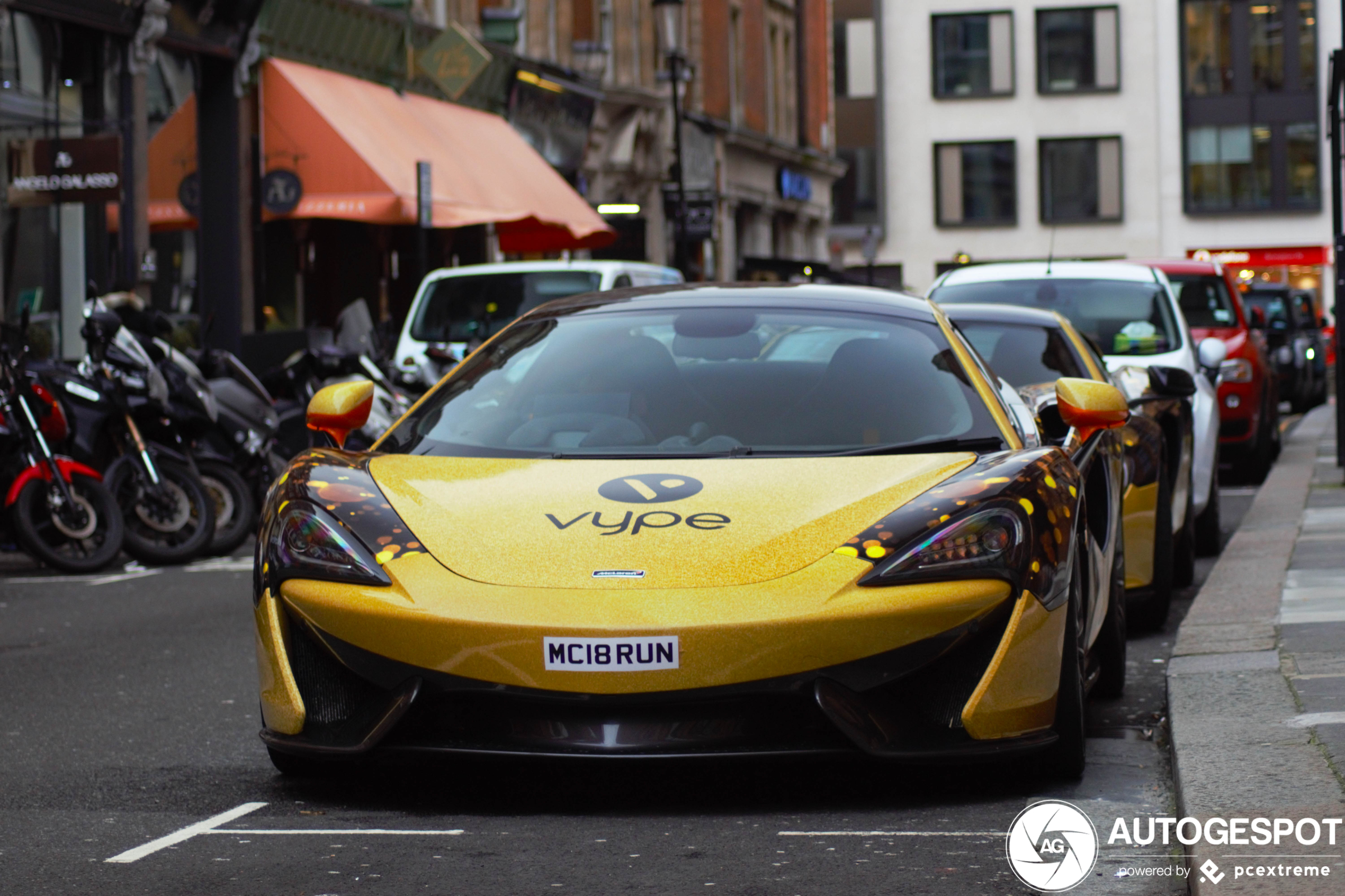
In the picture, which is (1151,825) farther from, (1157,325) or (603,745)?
(1157,325)

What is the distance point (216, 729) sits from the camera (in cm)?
645

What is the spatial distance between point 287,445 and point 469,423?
927cm

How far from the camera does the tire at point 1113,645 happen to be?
21.4 feet

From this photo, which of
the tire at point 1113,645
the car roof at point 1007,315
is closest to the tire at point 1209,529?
the car roof at point 1007,315

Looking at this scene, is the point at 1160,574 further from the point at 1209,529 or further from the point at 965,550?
the point at 965,550

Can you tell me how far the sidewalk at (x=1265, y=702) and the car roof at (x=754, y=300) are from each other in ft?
4.49

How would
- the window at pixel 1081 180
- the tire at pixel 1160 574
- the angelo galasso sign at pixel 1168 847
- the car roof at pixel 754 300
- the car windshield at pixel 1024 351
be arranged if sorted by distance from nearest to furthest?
1. the angelo galasso sign at pixel 1168 847
2. the car roof at pixel 754 300
3. the tire at pixel 1160 574
4. the car windshield at pixel 1024 351
5. the window at pixel 1081 180

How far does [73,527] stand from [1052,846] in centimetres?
815

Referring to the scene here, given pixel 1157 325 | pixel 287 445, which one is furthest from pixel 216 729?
pixel 287 445

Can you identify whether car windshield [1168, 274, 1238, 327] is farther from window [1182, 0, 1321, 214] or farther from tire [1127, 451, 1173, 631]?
window [1182, 0, 1321, 214]

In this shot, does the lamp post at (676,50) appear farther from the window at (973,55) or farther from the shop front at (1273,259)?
the window at (973,55)

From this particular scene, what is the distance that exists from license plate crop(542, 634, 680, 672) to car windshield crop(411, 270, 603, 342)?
1186 centimetres

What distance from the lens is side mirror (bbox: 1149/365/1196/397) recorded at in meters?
8.72

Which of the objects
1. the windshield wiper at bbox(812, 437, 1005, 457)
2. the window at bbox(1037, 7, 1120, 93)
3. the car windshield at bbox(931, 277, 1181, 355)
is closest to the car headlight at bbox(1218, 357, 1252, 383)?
the car windshield at bbox(931, 277, 1181, 355)
